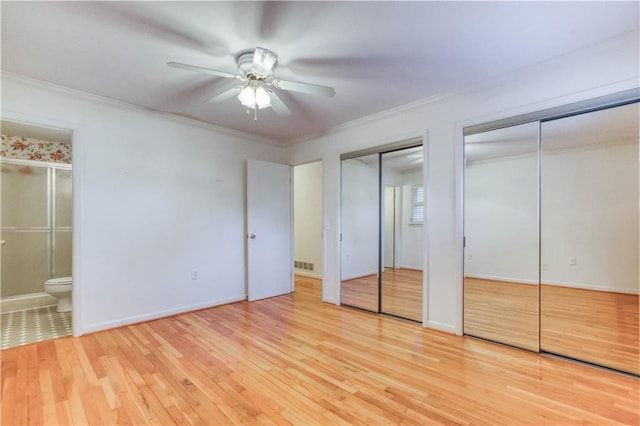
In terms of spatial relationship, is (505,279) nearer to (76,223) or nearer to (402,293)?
(402,293)

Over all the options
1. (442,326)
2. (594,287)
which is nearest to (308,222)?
(442,326)

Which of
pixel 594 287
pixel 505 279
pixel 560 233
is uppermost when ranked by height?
pixel 560 233

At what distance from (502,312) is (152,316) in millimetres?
3888

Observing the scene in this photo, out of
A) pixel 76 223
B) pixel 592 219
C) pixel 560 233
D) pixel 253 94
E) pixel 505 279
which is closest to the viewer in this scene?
pixel 253 94

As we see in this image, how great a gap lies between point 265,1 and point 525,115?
2.31m

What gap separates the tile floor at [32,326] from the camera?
276 cm

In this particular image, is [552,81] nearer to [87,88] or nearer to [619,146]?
[619,146]

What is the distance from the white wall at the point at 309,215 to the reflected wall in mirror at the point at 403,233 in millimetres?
1945

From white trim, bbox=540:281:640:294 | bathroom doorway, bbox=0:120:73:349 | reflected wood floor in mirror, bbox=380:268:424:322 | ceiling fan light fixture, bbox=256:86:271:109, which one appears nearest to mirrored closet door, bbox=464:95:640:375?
→ white trim, bbox=540:281:640:294

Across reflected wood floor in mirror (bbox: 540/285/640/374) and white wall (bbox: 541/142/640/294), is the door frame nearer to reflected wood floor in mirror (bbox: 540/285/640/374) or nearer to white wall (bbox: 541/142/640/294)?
reflected wood floor in mirror (bbox: 540/285/640/374)

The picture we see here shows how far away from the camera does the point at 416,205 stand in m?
3.68

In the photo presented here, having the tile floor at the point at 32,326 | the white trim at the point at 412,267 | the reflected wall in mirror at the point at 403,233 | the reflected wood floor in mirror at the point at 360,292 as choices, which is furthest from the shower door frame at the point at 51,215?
the white trim at the point at 412,267

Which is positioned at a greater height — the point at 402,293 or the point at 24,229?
the point at 24,229

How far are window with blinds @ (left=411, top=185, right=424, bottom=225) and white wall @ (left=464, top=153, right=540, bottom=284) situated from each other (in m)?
0.67
